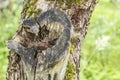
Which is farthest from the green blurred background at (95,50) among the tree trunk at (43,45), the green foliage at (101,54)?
the tree trunk at (43,45)

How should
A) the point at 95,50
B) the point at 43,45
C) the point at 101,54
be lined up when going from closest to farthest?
the point at 43,45 < the point at 95,50 < the point at 101,54

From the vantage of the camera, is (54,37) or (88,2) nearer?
(54,37)

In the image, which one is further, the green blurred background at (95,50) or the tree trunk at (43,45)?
the green blurred background at (95,50)

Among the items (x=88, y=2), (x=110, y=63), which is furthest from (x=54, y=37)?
(x=110, y=63)

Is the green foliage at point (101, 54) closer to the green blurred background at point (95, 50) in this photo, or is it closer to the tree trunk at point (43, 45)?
the green blurred background at point (95, 50)

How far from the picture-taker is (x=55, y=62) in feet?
7.07

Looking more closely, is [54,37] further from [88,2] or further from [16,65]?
[88,2]

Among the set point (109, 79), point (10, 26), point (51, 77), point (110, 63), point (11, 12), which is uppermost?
point (11, 12)

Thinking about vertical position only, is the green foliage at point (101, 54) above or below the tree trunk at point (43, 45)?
above

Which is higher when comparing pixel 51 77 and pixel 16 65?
pixel 16 65

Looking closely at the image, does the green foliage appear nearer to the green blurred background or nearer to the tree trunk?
the green blurred background

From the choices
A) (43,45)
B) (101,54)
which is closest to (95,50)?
(101,54)

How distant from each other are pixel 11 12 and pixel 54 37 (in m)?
4.89

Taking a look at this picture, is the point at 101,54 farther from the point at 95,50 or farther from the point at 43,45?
the point at 43,45
